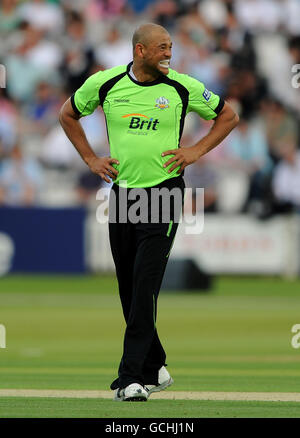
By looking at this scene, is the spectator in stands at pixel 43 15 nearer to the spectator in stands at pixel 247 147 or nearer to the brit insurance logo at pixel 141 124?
the spectator in stands at pixel 247 147

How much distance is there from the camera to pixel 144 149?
756 centimetres

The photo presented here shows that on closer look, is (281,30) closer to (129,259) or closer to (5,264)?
(5,264)

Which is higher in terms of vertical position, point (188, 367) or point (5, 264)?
point (5, 264)

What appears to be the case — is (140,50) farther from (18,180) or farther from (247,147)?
(247,147)

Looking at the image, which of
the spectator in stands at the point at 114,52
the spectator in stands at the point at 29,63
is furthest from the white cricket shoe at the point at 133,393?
the spectator in stands at the point at 29,63

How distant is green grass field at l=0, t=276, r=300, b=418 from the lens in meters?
7.21

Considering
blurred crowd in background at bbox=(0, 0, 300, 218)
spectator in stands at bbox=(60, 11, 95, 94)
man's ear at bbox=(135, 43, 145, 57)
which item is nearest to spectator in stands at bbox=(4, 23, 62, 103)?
blurred crowd in background at bbox=(0, 0, 300, 218)

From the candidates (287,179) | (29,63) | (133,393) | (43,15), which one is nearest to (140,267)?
(133,393)

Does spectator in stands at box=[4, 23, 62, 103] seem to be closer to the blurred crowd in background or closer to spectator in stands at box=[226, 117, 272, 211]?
the blurred crowd in background

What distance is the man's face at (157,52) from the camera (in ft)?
24.6
